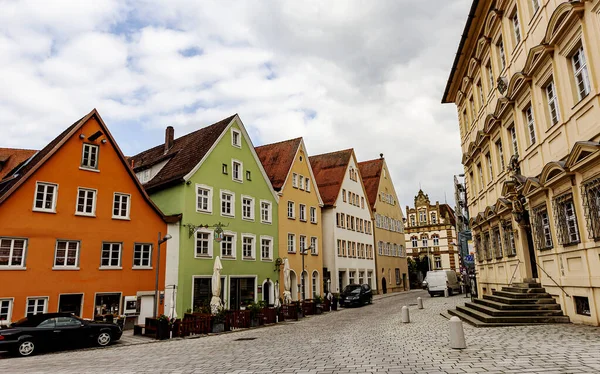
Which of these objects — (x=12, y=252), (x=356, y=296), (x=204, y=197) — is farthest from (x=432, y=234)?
(x=12, y=252)

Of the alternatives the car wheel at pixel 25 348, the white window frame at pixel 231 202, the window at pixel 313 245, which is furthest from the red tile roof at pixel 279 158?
the car wheel at pixel 25 348

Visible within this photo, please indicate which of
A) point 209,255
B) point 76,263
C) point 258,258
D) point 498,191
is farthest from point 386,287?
point 76,263

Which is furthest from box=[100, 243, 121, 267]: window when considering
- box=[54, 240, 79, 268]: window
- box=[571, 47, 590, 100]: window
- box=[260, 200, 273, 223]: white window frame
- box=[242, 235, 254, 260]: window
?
box=[571, 47, 590, 100]: window

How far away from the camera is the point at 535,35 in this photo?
1448 cm

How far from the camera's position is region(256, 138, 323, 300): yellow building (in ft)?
114

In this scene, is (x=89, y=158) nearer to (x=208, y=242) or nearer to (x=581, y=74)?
(x=208, y=242)

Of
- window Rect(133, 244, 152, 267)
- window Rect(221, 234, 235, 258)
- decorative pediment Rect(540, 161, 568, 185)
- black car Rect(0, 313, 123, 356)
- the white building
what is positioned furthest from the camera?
the white building

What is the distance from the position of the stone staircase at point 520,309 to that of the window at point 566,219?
2.28 m

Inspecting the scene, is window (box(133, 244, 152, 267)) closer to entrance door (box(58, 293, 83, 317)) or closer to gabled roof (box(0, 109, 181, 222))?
gabled roof (box(0, 109, 181, 222))

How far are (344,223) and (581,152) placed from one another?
31.6m

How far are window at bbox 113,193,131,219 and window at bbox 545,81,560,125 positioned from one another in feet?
65.4

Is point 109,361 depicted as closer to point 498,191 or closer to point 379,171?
point 498,191

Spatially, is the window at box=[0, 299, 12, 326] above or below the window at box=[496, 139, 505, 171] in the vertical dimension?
below

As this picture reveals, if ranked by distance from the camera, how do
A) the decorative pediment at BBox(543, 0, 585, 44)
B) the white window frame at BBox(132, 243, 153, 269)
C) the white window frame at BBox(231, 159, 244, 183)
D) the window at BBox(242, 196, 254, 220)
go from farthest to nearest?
the window at BBox(242, 196, 254, 220) → the white window frame at BBox(231, 159, 244, 183) → the white window frame at BBox(132, 243, 153, 269) → the decorative pediment at BBox(543, 0, 585, 44)
